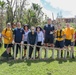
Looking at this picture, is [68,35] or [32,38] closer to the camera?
[32,38]

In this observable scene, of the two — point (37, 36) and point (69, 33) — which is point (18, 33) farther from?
point (69, 33)

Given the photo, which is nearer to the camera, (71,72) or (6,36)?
(71,72)

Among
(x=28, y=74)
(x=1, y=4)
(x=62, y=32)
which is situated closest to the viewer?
(x=28, y=74)

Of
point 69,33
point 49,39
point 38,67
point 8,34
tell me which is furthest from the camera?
point 69,33

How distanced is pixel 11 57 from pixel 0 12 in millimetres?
28445

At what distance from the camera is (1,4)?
122 feet

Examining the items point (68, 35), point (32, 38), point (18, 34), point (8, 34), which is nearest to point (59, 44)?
point (68, 35)

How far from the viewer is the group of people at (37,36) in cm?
1152

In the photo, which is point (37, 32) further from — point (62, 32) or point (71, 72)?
point (71, 72)

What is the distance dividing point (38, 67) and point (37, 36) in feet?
6.13

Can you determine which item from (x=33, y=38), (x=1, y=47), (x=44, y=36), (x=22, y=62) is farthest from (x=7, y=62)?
(x=1, y=47)

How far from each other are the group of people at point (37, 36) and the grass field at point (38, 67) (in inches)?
37.1

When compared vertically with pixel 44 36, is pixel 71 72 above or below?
below

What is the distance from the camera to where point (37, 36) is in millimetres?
11555
